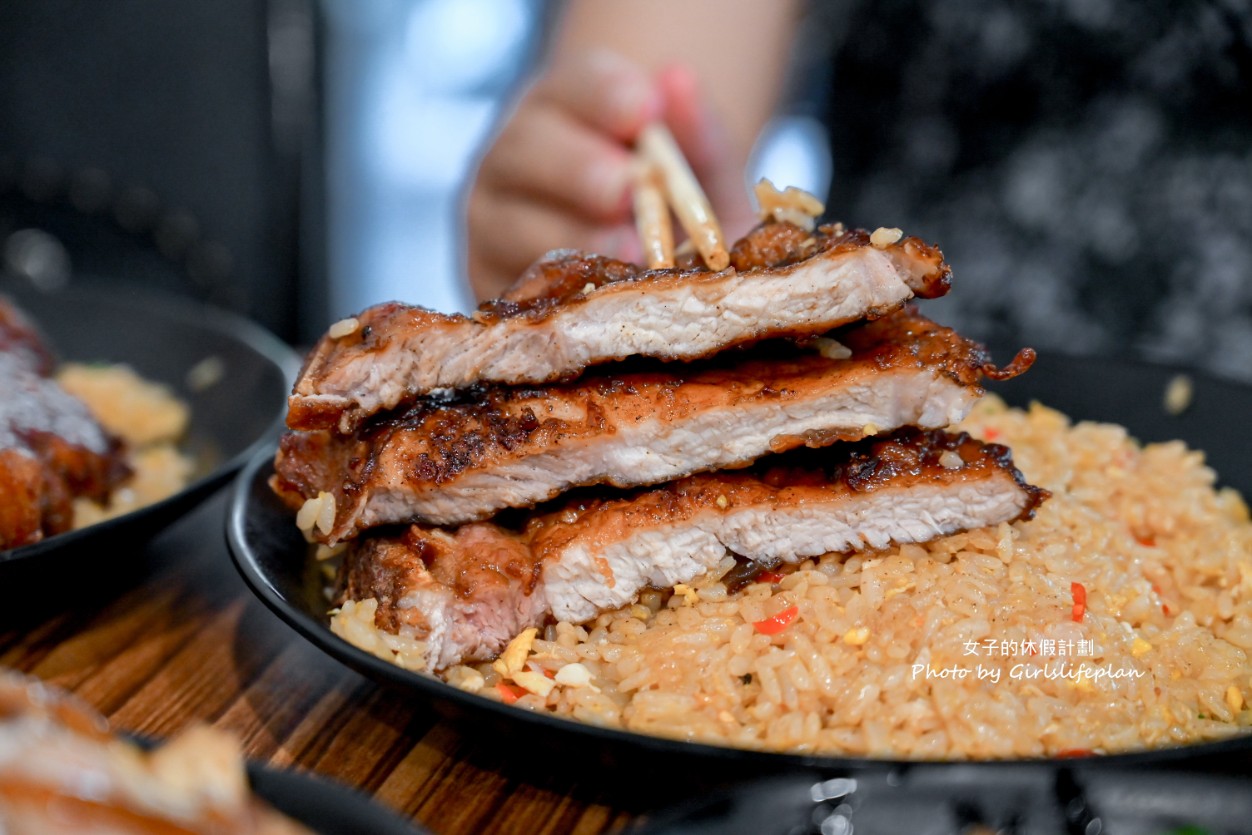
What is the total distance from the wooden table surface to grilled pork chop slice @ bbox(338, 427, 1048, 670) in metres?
0.18

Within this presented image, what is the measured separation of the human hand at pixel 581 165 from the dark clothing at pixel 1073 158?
90 centimetres

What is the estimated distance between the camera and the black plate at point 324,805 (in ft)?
3.76

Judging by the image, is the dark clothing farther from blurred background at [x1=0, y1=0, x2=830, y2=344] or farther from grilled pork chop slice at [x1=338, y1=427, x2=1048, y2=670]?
grilled pork chop slice at [x1=338, y1=427, x2=1048, y2=670]

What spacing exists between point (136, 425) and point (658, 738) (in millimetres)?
2309

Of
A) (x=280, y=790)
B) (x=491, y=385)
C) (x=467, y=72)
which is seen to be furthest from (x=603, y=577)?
(x=467, y=72)

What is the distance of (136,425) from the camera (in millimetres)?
3066

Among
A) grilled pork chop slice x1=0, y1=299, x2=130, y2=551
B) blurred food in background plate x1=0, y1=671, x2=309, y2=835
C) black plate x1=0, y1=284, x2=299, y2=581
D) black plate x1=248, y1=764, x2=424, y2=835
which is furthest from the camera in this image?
black plate x1=0, y1=284, x2=299, y2=581

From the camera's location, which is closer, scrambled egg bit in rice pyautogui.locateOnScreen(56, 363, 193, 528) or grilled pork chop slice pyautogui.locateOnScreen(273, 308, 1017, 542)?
grilled pork chop slice pyautogui.locateOnScreen(273, 308, 1017, 542)

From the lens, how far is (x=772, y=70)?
15.9 ft

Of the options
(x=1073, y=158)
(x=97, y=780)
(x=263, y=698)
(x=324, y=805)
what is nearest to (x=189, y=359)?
(x=263, y=698)

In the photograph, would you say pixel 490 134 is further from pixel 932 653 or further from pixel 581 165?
pixel 932 653

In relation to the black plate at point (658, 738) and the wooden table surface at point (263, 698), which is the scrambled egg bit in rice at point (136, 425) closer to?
the wooden table surface at point (263, 698)

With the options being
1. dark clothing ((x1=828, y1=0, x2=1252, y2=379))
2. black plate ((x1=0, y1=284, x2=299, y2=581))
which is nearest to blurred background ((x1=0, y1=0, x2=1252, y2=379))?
dark clothing ((x1=828, y1=0, x2=1252, y2=379))

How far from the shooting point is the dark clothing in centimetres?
378
